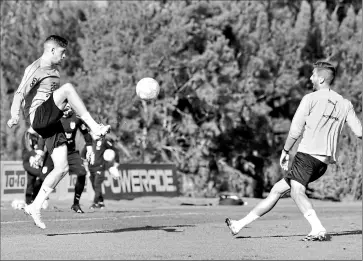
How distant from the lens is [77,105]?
960 centimetres

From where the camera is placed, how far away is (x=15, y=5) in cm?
4159

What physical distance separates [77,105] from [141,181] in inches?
687

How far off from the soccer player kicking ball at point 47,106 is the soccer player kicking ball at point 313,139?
2.26 meters

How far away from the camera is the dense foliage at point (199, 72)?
36.7 m

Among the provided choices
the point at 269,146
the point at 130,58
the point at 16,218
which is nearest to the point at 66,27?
the point at 130,58

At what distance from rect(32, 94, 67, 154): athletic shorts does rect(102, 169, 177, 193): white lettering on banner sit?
15.0 metres

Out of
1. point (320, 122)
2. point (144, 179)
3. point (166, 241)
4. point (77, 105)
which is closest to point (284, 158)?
point (320, 122)

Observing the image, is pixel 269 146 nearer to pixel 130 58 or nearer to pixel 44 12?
pixel 130 58

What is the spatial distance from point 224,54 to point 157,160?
6.39 m

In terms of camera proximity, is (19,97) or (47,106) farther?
(19,97)

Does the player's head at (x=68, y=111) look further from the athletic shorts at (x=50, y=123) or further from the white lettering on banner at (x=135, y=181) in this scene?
the white lettering on banner at (x=135, y=181)

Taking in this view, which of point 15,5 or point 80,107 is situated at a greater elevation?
point 15,5

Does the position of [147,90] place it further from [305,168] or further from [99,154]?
[99,154]

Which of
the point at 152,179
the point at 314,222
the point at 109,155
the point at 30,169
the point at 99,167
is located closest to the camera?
the point at 314,222
